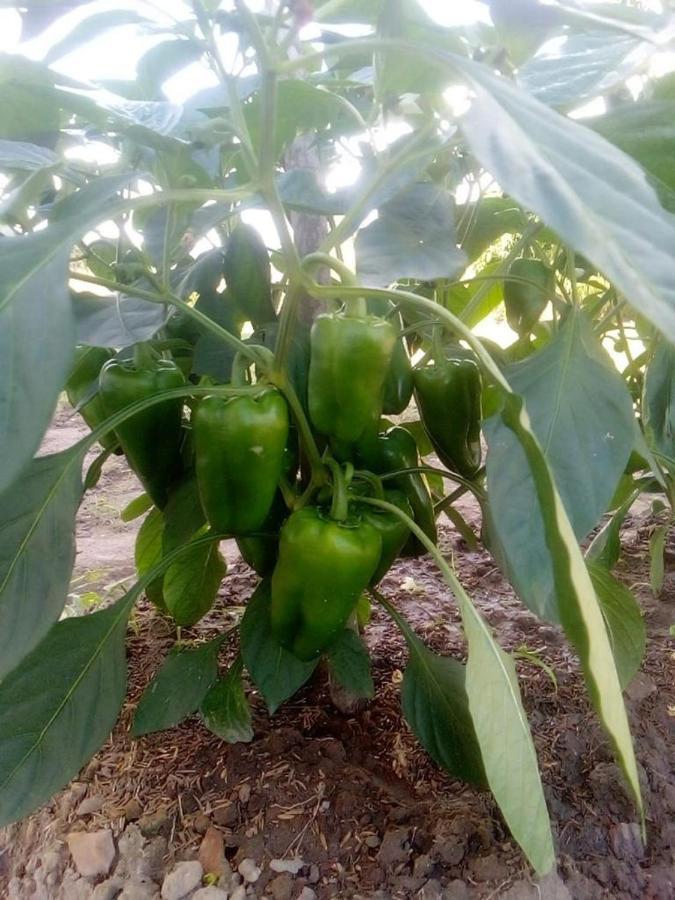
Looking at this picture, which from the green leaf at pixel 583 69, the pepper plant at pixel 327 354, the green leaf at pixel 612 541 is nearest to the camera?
the pepper plant at pixel 327 354

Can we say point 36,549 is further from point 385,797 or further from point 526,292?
point 526,292

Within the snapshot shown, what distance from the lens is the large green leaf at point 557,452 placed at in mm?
523

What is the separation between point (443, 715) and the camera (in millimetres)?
763

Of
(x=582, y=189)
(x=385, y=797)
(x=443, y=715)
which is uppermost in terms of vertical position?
(x=582, y=189)

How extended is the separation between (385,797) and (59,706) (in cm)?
36

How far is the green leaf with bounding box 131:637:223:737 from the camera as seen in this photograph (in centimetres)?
79

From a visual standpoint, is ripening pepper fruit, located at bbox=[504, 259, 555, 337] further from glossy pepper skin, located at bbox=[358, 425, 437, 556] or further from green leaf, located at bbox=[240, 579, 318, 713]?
green leaf, located at bbox=[240, 579, 318, 713]

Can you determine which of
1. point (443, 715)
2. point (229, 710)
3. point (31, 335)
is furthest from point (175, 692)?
point (31, 335)

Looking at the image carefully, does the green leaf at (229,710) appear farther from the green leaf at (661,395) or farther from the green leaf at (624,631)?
the green leaf at (661,395)

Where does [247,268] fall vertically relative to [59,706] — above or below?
above

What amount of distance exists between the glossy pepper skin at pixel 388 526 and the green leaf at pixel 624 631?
0.23 meters

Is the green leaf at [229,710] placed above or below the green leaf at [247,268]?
below

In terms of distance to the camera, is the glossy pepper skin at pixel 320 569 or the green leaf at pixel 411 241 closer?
the green leaf at pixel 411 241

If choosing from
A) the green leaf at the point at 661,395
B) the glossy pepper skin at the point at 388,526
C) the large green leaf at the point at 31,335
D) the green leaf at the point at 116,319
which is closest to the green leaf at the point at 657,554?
the green leaf at the point at 661,395
